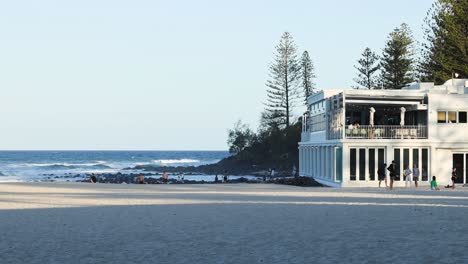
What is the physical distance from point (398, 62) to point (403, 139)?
38391 mm

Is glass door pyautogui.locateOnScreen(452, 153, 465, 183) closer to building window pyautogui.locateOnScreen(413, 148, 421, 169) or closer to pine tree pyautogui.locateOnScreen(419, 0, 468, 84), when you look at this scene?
building window pyautogui.locateOnScreen(413, 148, 421, 169)

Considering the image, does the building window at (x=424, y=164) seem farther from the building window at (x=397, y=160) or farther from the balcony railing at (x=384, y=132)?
the building window at (x=397, y=160)

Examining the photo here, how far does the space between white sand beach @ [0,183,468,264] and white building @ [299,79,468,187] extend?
38.9ft

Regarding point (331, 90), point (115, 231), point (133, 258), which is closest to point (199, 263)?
point (133, 258)

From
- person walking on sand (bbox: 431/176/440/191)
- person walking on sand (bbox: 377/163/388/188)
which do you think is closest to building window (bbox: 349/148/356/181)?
person walking on sand (bbox: 377/163/388/188)

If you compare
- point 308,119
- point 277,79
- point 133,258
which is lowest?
point 133,258

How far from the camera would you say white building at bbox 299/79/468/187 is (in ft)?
110

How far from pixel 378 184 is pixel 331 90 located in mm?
6961

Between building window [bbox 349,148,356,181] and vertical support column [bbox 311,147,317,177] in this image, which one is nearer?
building window [bbox 349,148,356,181]

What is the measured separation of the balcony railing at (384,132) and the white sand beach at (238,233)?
40.6 feet

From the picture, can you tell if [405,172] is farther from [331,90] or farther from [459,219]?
[459,219]

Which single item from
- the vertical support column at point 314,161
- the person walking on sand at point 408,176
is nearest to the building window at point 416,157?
the person walking on sand at point 408,176

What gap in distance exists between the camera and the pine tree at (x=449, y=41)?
188 ft

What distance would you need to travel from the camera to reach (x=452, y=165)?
34.2 meters
